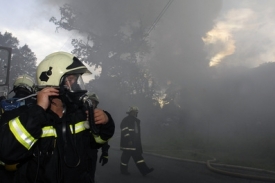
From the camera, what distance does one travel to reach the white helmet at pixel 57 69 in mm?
2055

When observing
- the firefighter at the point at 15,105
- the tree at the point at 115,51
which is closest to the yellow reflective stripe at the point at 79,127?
the firefighter at the point at 15,105

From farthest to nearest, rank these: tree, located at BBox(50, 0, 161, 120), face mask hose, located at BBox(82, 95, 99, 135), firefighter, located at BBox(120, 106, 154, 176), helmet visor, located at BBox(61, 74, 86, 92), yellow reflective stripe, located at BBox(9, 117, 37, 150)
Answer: tree, located at BBox(50, 0, 161, 120) → firefighter, located at BBox(120, 106, 154, 176) → helmet visor, located at BBox(61, 74, 86, 92) → face mask hose, located at BBox(82, 95, 99, 135) → yellow reflective stripe, located at BBox(9, 117, 37, 150)

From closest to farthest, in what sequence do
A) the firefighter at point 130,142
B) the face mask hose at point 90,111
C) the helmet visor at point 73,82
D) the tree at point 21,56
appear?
1. the face mask hose at point 90,111
2. the helmet visor at point 73,82
3. the firefighter at point 130,142
4. the tree at point 21,56

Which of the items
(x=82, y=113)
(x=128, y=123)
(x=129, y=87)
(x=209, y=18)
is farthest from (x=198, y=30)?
(x=82, y=113)

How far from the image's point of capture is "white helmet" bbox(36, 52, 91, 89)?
2055 mm

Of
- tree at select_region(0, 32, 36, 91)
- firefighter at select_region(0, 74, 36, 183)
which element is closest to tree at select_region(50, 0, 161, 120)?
tree at select_region(0, 32, 36, 91)

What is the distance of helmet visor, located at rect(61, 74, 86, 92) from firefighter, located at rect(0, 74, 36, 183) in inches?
10.4

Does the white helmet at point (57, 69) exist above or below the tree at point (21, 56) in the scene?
below

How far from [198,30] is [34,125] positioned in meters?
30.3

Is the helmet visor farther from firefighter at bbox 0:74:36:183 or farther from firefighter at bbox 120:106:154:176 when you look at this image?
firefighter at bbox 120:106:154:176

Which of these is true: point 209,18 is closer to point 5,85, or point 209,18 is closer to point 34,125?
point 5,85

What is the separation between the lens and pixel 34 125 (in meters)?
1.72

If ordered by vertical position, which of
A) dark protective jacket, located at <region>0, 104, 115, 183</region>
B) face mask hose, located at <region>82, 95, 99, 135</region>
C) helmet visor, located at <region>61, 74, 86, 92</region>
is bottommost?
dark protective jacket, located at <region>0, 104, 115, 183</region>

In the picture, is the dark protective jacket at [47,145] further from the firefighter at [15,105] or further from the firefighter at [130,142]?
the firefighter at [130,142]
